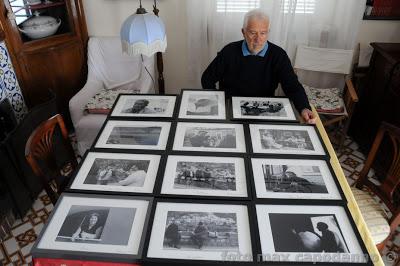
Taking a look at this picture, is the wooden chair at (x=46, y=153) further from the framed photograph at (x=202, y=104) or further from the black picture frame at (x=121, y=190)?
the framed photograph at (x=202, y=104)

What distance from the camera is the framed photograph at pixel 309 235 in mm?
1130

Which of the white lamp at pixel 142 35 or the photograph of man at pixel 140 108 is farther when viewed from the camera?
the photograph of man at pixel 140 108

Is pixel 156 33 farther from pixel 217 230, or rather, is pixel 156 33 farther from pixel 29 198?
pixel 29 198

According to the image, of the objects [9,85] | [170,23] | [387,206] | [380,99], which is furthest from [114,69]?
[387,206]

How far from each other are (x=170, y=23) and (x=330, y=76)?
1627 mm

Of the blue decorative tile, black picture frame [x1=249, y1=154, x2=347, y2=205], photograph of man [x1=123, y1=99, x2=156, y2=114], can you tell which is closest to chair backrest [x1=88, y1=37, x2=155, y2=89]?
the blue decorative tile

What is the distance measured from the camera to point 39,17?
272 cm

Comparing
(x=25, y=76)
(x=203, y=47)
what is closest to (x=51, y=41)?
(x=25, y=76)

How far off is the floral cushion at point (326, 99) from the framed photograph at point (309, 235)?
62.9 inches

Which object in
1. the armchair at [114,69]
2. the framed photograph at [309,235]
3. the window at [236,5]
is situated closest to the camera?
the framed photograph at [309,235]

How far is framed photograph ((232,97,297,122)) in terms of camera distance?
1.87 metres

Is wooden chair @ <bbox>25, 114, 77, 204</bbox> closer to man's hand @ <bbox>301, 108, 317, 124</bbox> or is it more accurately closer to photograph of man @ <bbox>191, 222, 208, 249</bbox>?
photograph of man @ <bbox>191, 222, 208, 249</bbox>

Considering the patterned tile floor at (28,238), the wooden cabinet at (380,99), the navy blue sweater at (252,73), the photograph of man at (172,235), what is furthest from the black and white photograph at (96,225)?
the wooden cabinet at (380,99)

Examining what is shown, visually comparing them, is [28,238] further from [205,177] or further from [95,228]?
[205,177]
